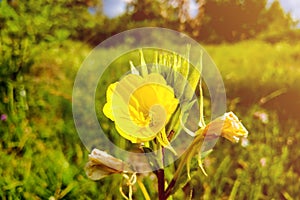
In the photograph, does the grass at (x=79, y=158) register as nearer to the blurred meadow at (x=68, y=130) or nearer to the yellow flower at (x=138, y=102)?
the blurred meadow at (x=68, y=130)

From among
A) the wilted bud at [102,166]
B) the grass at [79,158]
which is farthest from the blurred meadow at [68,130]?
the wilted bud at [102,166]

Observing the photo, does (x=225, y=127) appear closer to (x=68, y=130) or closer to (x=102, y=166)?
(x=102, y=166)

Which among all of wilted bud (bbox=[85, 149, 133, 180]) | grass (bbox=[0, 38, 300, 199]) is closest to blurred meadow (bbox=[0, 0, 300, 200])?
grass (bbox=[0, 38, 300, 199])

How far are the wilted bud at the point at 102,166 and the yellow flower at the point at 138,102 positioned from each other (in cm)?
10

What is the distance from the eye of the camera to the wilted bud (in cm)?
81

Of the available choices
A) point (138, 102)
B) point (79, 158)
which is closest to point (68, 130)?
point (79, 158)

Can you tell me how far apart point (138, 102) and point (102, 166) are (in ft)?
0.55

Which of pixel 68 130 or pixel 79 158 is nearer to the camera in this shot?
pixel 79 158

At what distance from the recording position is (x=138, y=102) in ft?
2.34

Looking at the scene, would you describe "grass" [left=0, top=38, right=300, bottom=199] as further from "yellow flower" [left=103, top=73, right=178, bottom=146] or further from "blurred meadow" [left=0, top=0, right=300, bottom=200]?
"yellow flower" [left=103, top=73, right=178, bottom=146]

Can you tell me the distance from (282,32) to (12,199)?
8927 millimetres

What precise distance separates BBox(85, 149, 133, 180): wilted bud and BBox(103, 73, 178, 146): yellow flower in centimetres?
10

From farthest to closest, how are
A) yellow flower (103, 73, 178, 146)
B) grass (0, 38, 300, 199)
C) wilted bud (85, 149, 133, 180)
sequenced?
grass (0, 38, 300, 199) → wilted bud (85, 149, 133, 180) → yellow flower (103, 73, 178, 146)

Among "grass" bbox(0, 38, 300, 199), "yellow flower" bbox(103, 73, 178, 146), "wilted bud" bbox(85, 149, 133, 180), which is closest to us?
"yellow flower" bbox(103, 73, 178, 146)
